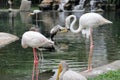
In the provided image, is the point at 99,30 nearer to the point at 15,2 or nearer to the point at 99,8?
the point at 99,8

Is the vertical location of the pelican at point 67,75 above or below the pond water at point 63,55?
above

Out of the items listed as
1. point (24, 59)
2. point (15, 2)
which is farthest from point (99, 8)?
point (24, 59)

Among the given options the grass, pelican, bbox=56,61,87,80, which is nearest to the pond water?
the grass

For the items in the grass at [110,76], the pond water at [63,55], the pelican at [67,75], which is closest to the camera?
the pelican at [67,75]

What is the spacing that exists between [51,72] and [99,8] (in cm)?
2827

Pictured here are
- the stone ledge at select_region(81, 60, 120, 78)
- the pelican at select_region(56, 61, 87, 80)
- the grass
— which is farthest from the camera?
the stone ledge at select_region(81, 60, 120, 78)

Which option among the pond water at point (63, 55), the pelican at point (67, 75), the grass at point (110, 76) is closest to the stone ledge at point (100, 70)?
the grass at point (110, 76)

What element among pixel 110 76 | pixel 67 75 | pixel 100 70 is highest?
pixel 67 75

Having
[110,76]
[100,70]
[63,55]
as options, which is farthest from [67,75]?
[63,55]

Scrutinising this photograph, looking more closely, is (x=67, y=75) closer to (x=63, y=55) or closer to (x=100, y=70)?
(x=100, y=70)

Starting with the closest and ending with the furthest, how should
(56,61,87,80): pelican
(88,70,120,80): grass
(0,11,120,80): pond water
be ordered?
1. (56,61,87,80): pelican
2. (88,70,120,80): grass
3. (0,11,120,80): pond water

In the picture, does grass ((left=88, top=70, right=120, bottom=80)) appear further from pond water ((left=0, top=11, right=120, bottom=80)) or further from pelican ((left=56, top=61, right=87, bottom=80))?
pond water ((left=0, top=11, right=120, bottom=80))

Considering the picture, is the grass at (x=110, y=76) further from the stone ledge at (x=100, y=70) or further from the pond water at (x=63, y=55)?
the pond water at (x=63, y=55)

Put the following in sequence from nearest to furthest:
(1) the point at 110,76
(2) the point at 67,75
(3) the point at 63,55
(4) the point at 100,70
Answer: (2) the point at 67,75 < (1) the point at 110,76 < (4) the point at 100,70 < (3) the point at 63,55
